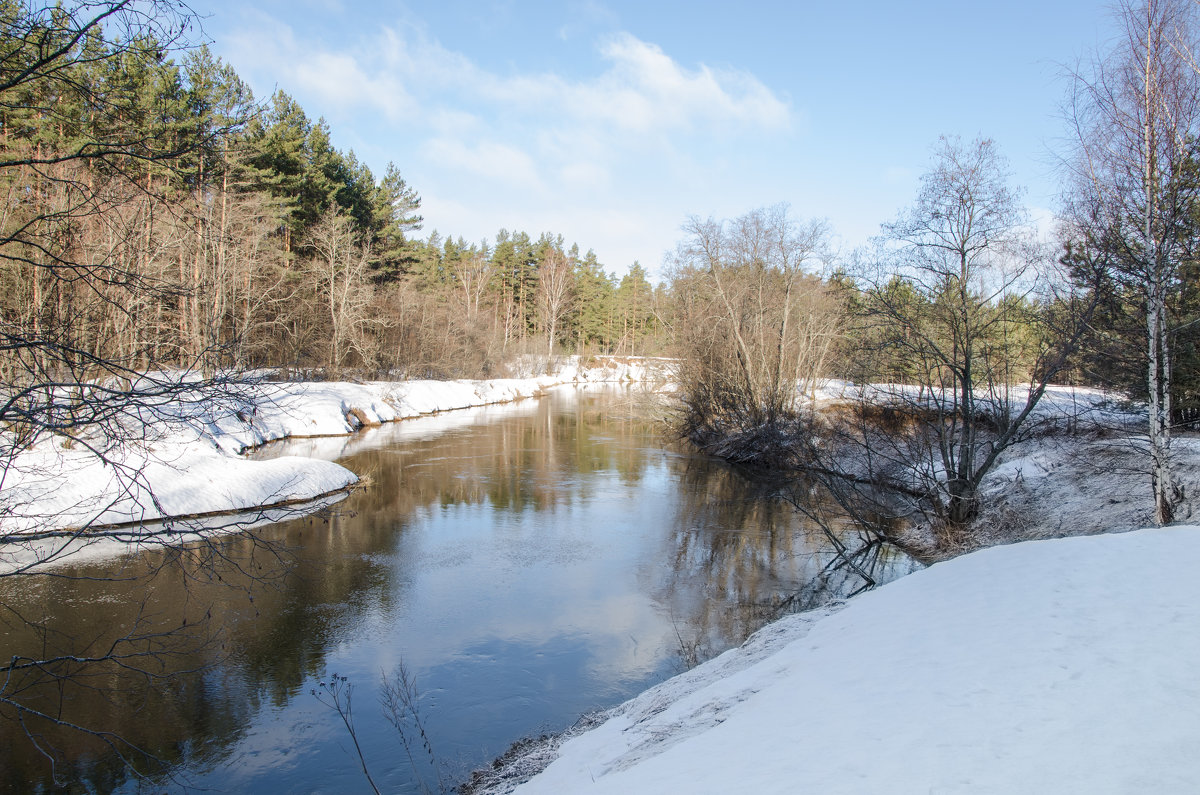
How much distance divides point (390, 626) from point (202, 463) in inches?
323

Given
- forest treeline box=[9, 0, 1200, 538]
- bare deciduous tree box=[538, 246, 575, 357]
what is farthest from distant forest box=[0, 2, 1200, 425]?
bare deciduous tree box=[538, 246, 575, 357]

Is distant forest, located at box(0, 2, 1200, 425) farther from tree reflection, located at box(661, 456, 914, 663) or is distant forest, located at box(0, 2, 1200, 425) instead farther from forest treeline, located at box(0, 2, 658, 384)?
tree reflection, located at box(661, 456, 914, 663)

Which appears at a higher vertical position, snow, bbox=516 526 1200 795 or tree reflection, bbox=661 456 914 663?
snow, bbox=516 526 1200 795

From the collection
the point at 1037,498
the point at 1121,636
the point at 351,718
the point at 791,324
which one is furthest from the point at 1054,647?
the point at 791,324

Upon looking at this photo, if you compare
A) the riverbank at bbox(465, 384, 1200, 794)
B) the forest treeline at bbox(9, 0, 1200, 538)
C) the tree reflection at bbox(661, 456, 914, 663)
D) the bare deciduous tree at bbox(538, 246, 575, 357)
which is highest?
the bare deciduous tree at bbox(538, 246, 575, 357)

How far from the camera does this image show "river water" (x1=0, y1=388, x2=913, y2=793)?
19.2ft

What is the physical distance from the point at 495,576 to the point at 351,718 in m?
4.25

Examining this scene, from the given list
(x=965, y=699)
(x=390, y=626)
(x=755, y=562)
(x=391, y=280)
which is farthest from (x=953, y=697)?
(x=391, y=280)

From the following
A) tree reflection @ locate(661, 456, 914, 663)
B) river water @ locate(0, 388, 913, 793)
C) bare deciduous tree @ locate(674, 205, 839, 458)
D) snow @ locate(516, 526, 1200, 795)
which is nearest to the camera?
snow @ locate(516, 526, 1200, 795)

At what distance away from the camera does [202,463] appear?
45.9 feet

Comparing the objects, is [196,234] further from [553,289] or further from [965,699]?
[553,289]

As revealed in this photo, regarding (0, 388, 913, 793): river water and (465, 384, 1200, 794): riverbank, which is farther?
(0, 388, 913, 793): river water

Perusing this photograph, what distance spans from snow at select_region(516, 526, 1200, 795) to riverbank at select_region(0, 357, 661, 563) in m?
3.72

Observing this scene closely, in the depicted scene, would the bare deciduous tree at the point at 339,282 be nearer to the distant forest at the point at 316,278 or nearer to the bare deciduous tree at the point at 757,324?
the distant forest at the point at 316,278
